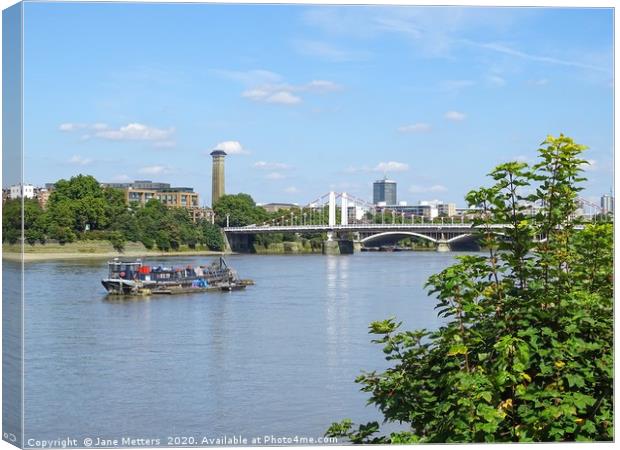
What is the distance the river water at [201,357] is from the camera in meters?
5.43

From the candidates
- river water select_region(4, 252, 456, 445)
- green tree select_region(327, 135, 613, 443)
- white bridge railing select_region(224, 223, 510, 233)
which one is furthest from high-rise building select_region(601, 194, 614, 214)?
white bridge railing select_region(224, 223, 510, 233)

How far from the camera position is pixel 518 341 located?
112 inches

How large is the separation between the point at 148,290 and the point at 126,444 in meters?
13.9

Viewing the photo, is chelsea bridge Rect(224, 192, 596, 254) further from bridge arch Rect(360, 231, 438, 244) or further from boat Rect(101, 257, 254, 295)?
boat Rect(101, 257, 254, 295)

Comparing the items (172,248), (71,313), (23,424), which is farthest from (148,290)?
(23,424)

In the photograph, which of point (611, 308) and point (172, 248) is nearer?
point (611, 308)

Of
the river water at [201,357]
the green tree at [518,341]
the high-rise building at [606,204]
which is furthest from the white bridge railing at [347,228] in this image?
the green tree at [518,341]

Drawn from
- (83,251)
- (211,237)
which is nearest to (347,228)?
(211,237)

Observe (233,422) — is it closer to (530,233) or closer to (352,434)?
(352,434)

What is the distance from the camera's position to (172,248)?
16.4 metres

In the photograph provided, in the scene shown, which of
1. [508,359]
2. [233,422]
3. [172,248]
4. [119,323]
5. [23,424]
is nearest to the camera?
[508,359]

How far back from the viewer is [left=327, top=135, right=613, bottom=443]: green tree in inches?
111

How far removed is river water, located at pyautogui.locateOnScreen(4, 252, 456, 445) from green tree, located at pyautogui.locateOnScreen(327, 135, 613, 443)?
958 mm

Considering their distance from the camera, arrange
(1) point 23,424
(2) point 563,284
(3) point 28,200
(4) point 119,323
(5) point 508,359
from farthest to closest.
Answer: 1. (4) point 119,323
2. (3) point 28,200
3. (1) point 23,424
4. (2) point 563,284
5. (5) point 508,359
